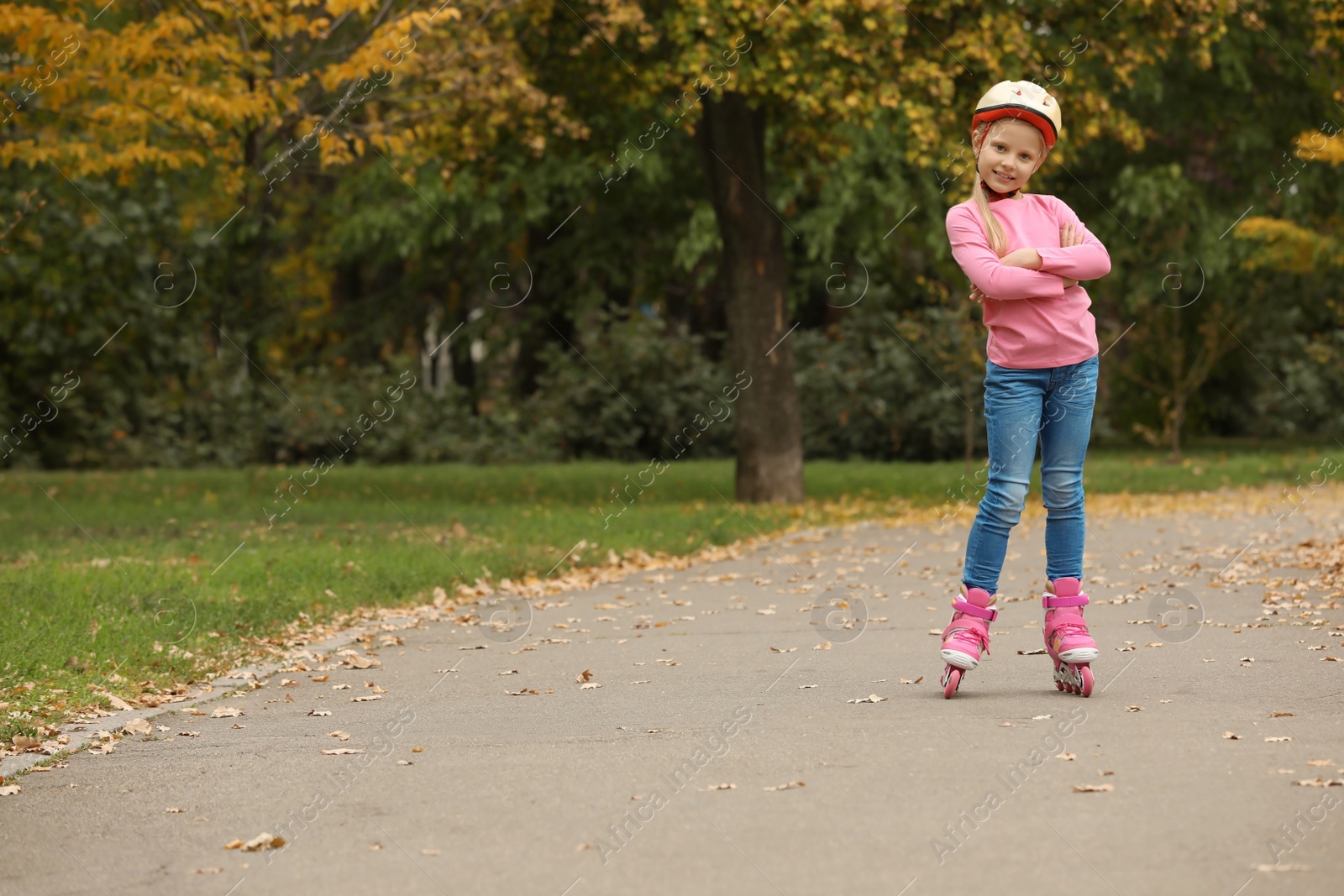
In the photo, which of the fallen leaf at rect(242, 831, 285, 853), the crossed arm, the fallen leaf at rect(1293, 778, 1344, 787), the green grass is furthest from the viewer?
the green grass

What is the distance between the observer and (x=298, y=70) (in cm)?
1523

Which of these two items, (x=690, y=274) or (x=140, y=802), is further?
(x=690, y=274)

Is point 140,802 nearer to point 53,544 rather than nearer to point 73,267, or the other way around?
point 53,544

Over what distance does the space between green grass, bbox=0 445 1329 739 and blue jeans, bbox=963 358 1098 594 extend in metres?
3.54

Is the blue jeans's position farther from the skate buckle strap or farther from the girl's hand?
the girl's hand

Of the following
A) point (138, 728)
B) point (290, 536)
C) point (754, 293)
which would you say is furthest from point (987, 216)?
point (754, 293)

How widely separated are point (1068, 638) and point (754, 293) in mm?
10888

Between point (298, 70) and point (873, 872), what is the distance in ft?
42.2

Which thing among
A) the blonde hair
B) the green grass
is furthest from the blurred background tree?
A: the blonde hair

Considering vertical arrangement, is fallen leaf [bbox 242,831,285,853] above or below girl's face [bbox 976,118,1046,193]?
below

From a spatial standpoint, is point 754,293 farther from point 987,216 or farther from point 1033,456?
point 1033,456

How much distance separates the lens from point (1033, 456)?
5930 millimetres

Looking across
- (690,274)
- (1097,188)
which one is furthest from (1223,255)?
(690,274)

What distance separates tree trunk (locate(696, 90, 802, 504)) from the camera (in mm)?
16500
